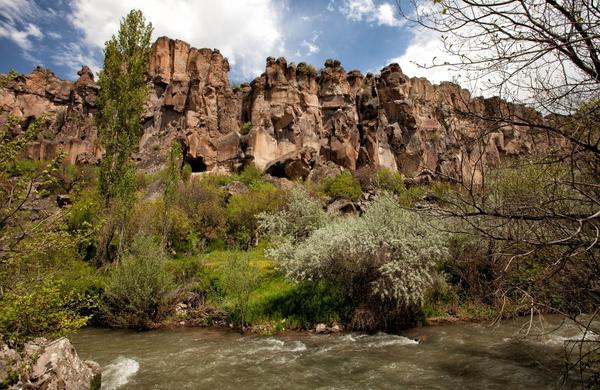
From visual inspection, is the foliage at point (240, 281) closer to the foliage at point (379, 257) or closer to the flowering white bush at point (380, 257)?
the flowering white bush at point (380, 257)

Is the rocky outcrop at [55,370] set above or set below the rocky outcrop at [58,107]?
below

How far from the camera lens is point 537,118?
455 centimetres

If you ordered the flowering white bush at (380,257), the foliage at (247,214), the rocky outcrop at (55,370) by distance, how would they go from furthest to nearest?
the foliage at (247,214)
the flowering white bush at (380,257)
the rocky outcrop at (55,370)

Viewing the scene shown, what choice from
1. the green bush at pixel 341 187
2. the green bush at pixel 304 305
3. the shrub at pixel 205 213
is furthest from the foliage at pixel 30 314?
the green bush at pixel 341 187

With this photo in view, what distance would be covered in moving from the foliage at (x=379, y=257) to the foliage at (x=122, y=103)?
41.4ft

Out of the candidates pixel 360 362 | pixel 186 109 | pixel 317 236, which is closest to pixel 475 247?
pixel 317 236

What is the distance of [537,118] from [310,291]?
15070 millimetres

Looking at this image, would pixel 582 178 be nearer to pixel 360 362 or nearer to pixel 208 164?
pixel 360 362

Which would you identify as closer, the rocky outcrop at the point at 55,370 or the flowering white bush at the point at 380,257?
the rocky outcrop at the point at 55,370

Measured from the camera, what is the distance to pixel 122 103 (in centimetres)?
2466

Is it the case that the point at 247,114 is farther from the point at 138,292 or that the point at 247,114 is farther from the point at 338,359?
the point at 338,359

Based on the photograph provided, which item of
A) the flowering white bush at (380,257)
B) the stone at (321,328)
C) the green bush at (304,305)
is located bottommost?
the stone at (321,328)

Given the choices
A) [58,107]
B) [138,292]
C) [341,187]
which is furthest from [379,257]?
[58,107]

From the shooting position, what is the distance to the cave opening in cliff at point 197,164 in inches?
2402
